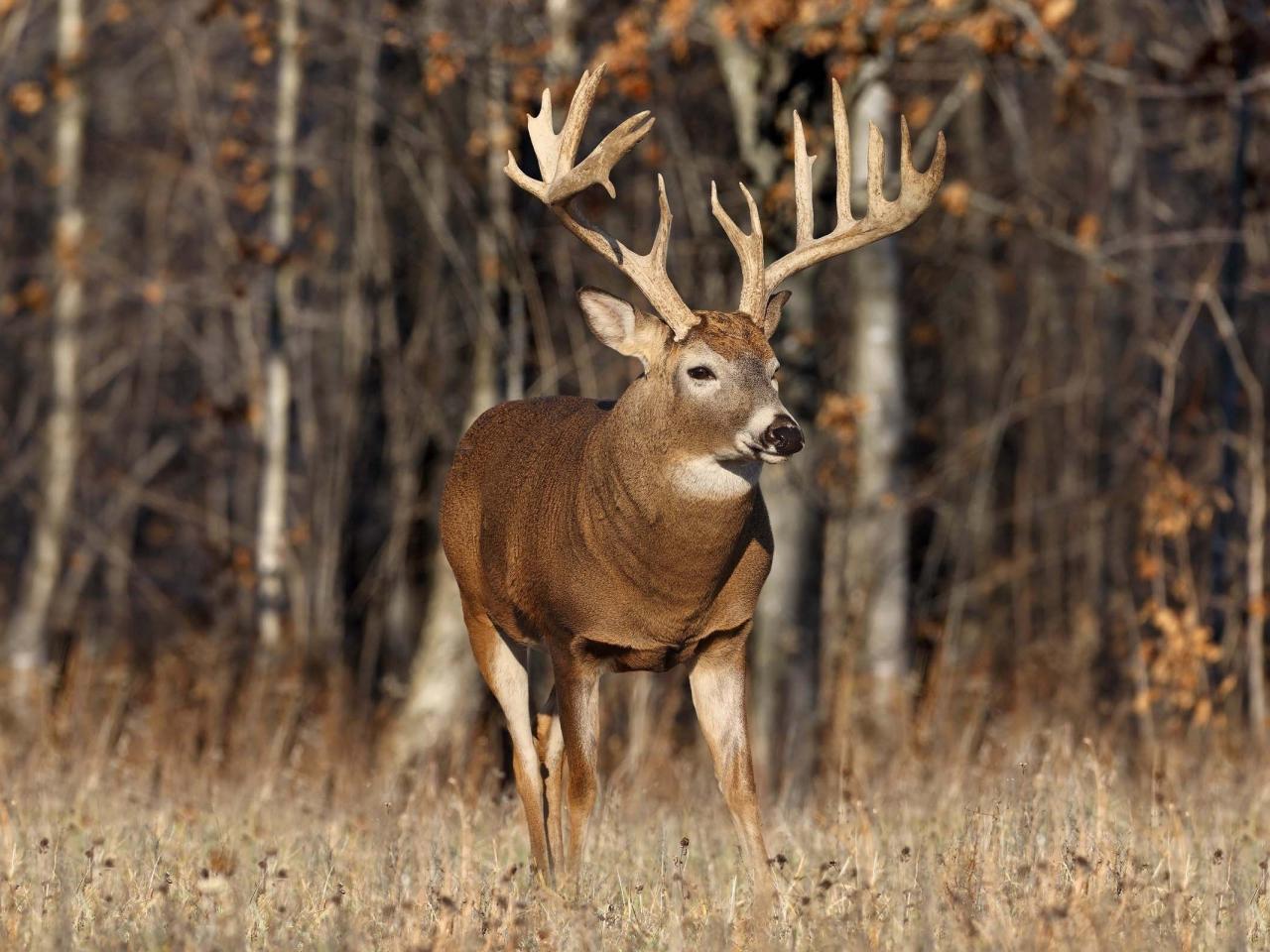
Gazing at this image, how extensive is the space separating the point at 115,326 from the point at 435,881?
17.5m

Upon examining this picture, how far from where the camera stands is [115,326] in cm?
2195

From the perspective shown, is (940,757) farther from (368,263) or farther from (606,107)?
(368,263)

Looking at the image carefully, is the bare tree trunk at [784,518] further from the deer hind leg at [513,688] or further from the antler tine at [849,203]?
the antler tine at [849,203]

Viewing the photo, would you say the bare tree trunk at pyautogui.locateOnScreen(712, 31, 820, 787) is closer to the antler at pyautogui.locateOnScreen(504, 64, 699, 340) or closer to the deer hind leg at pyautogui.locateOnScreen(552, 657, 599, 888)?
the antler at pyautogui.locateOnScreen(504, 64, 699, 340)

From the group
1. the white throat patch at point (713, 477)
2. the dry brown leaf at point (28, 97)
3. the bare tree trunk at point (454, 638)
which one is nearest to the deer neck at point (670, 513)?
the white throat patch at point (713, 477)

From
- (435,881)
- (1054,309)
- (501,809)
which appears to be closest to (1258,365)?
(1054,309)

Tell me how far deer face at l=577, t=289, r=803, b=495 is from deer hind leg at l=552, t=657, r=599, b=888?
0.67 m

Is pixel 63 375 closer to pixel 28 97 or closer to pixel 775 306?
pixel 28 97

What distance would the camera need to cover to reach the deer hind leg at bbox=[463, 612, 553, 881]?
6.48 metres

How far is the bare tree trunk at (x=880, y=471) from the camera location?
1108 cm

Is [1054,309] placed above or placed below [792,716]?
above

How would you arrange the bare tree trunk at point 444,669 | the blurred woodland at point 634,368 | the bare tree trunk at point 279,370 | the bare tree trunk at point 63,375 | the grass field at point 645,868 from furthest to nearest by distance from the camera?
the bare tree trunk at point 63,375, the bare tree trunk at point 279,370, the bare tree trunk at point 444,669, the blurred woodland at point 634,368, the grass field at point 645,868

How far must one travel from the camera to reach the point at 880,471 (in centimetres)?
1138

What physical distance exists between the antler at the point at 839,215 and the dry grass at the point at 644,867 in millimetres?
1593
